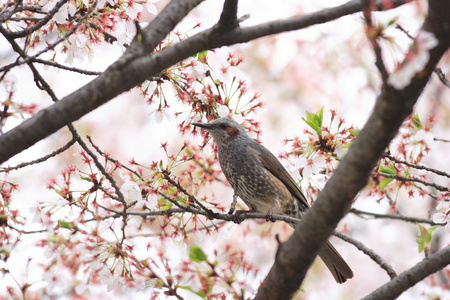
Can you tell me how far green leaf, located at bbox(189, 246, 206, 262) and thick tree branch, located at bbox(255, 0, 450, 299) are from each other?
686 mm

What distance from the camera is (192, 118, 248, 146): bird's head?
4142 millimetres

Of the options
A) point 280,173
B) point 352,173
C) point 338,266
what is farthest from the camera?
point 280,173

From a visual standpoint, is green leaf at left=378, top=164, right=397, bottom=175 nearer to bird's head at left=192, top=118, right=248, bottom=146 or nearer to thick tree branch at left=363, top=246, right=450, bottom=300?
thick tree branch at left=363, top=246, right=450, bottom=300

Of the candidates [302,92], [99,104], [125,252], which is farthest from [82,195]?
[302,92]

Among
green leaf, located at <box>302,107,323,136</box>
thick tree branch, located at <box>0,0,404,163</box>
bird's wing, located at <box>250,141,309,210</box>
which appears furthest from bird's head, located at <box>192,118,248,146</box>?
thick tree branch, located at <box>0,0,404,163</box>

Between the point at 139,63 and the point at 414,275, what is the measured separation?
1.60 m

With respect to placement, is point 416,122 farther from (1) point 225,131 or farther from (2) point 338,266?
(1) point 225,131

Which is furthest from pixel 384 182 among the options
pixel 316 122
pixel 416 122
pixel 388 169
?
pixel 316 122

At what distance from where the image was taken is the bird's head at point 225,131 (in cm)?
414

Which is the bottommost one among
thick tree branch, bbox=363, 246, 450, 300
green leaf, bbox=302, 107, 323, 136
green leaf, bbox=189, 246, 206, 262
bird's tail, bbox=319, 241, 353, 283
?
green leaf, bbox=189, 246, 206, 262

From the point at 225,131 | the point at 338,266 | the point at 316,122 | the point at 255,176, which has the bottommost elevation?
the point at 338,266

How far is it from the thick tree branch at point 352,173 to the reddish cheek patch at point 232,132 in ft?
7.55

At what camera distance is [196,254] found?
2926 millimetres

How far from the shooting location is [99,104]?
82.4 inches
